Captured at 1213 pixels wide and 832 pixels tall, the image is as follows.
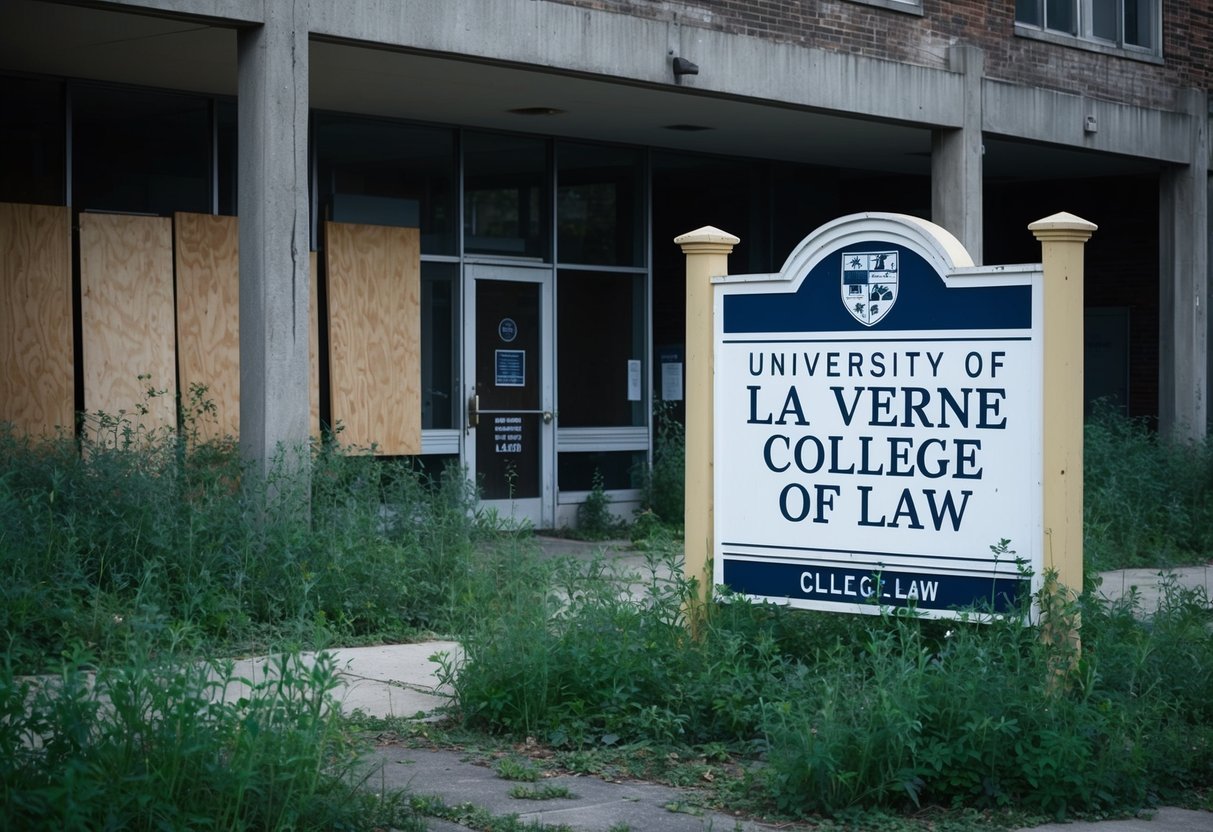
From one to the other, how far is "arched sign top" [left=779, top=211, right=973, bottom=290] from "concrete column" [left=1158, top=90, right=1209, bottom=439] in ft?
40.3

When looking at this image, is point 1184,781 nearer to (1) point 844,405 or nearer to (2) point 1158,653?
(2) point 1158,653

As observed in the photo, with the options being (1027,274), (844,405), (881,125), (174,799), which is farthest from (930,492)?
(881,125)

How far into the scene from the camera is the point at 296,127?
10.6 meters

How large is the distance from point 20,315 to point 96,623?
5.09m

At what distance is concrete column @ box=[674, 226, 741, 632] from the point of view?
7.51m

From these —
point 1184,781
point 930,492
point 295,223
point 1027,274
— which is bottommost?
point 1184,781

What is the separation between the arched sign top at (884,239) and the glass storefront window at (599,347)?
887 centimetres

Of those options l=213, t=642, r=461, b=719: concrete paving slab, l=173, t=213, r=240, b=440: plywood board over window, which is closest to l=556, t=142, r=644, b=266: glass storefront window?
l=173, t=213, r=240, b=440: plywood board over window

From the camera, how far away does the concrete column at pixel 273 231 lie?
1045 cm

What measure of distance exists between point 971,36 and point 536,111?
491cm

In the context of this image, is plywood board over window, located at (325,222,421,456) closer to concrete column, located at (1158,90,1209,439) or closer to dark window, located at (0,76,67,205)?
dark window, located at (0,76,67,205)

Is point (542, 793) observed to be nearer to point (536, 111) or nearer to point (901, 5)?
point (536, 111)

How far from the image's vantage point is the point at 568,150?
16188 mm

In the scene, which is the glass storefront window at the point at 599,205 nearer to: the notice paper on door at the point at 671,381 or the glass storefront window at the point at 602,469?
the notice paper on door at the point at 671,381
